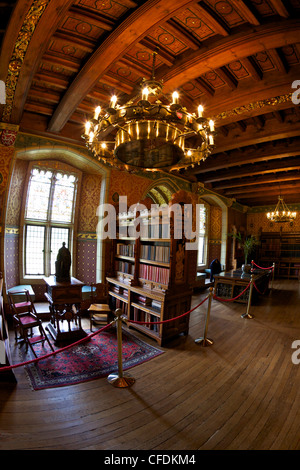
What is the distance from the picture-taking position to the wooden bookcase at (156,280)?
4.15 metres

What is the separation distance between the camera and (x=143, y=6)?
240cm

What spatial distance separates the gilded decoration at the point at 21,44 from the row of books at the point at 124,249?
3.71 metres

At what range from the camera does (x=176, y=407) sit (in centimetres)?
251

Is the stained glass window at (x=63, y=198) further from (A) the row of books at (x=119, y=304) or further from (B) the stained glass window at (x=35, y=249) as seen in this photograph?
(A) the row of books at (x=119, y=304)

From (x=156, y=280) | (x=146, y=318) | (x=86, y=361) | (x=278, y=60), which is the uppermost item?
(x=278, y=60)

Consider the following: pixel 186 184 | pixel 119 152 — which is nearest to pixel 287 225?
pixel 186 184

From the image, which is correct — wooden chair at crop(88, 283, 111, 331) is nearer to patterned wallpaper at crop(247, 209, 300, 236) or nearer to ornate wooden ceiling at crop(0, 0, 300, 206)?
ornate wooden ceiling at crop(0, 0, 300, 206)

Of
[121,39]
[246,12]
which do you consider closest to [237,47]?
[246,12]

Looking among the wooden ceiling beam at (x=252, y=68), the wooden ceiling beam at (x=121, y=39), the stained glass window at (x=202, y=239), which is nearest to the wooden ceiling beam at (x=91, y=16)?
the wooden ceiling beam at (x=121, y=39)

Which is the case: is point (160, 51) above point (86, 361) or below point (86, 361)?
above

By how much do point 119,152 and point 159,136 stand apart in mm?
649

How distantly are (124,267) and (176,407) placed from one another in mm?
3387

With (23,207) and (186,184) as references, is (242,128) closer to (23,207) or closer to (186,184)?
(186,184)

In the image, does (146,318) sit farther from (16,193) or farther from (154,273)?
(16,193)
